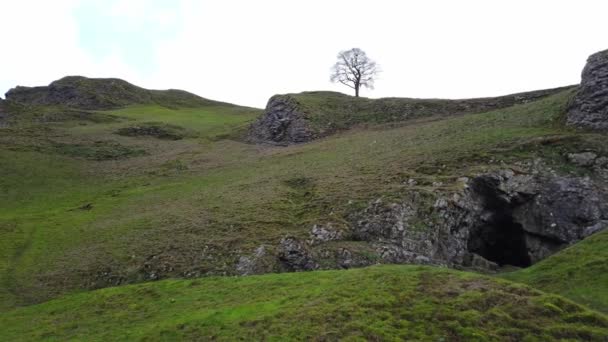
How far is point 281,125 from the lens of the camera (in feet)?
234

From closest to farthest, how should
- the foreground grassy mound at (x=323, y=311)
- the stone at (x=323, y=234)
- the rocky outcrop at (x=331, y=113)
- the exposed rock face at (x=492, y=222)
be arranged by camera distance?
the foreground grassy mound at (x=323, y=311), the exposed rock face at (x=492, y=222), the stone at (x=323, y=234), the rocky outcrop at (x=331, y=113)

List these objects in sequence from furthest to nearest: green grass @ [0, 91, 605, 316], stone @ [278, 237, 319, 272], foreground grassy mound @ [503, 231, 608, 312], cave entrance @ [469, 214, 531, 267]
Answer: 1. cave entrance @ [469, 214, 531, 267]
2. green grass @ [0, 91, 605, 316]
3. stone @ [278, 237, 319, 272]
4. foreground grassy mound @ [503, 231, 608, 312]

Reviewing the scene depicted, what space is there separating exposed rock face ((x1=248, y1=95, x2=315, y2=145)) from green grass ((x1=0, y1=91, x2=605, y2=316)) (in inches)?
238

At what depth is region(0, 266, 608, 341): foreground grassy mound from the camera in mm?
16234

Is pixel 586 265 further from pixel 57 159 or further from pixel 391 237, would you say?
pixel 57 159

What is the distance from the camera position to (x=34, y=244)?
35.7 metres

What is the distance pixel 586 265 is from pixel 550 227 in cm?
1145

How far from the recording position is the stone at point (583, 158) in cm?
3378

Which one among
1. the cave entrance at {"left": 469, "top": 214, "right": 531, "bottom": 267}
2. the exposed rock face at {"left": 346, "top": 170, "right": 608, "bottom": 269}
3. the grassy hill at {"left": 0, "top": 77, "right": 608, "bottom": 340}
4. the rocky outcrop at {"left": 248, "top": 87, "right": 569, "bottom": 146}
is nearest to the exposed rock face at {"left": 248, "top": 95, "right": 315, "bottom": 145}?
the rocky outcrop at {"left": 248, "top": 87, "right": 569, "bottom": 146}

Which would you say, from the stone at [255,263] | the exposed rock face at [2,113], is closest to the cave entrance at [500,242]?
the stone at [255,263]

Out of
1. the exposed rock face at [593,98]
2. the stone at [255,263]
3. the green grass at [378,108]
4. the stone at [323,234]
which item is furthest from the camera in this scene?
the green grass at [378,108]

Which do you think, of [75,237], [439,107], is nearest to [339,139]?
[439,107]

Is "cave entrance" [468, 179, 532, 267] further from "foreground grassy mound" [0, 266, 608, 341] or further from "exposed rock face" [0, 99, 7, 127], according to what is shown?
"exposed rock face" [0, 99, 7, 127]

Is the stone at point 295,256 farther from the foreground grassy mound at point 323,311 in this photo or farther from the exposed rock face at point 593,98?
the exposed rock face at point 593,98
